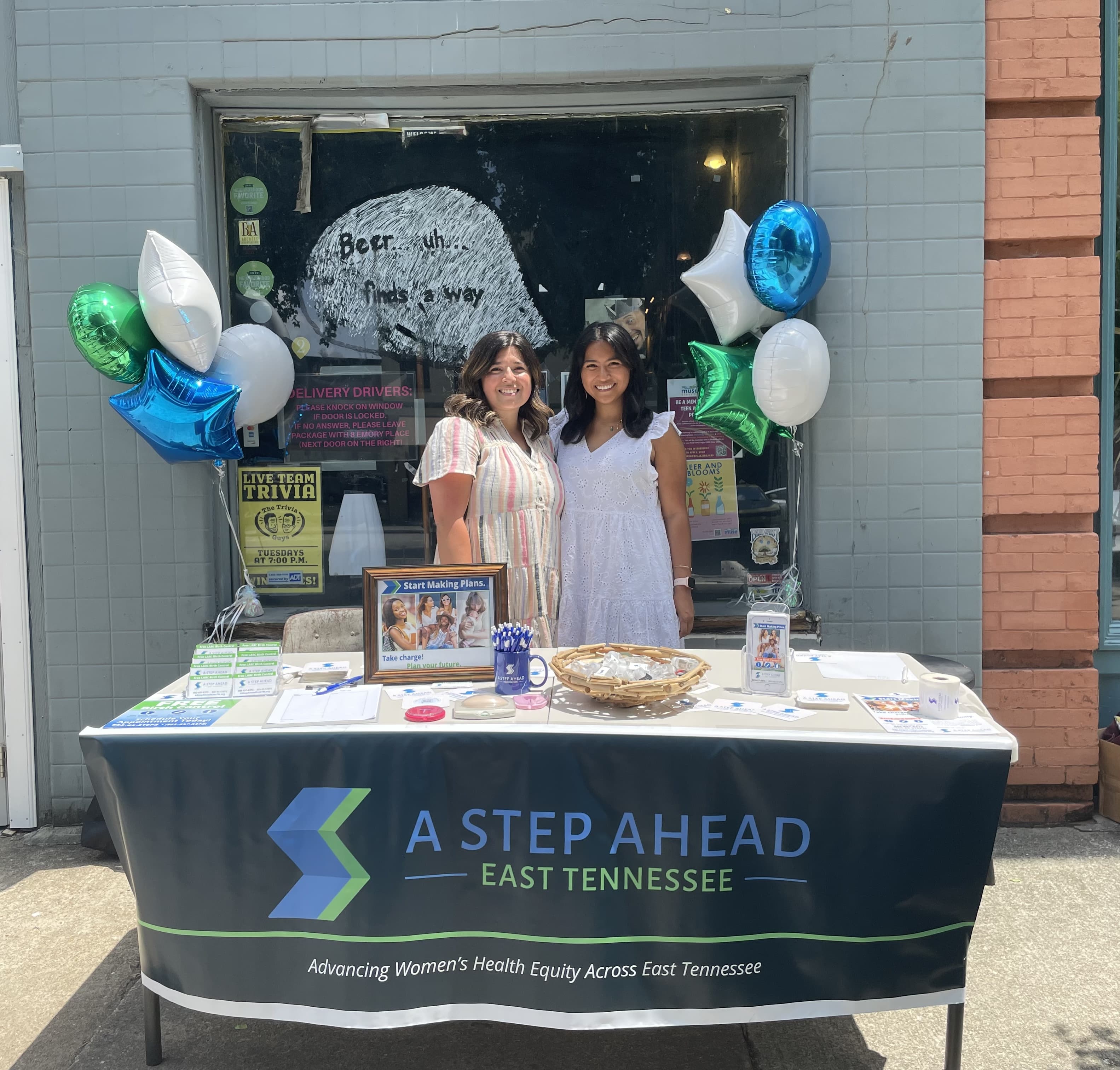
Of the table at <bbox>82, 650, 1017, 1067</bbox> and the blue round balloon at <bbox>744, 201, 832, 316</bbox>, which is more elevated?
the blue round balloon at <bbox>744, 201, 832, 316</bbox>

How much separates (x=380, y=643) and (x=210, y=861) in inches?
28.8

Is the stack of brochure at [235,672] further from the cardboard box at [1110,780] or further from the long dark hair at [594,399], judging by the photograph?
the cardboard box at [1110,780]

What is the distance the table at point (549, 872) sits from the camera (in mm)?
2461

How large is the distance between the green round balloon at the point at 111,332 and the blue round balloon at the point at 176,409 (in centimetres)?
6

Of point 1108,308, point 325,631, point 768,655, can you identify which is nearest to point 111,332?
point 325,631

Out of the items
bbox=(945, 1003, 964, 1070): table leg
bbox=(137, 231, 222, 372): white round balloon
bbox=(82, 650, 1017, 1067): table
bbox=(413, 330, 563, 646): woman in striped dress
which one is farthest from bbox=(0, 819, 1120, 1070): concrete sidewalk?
bbox=(137, 231, 222, 372): white round balloon

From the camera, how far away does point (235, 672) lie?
112 inches

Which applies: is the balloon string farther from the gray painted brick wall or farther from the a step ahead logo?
the a step ahead logo

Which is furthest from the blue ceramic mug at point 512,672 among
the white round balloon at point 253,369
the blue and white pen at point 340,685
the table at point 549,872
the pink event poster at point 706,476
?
the pink event poster at point 706,476

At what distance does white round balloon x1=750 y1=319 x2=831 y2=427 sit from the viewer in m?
3.75

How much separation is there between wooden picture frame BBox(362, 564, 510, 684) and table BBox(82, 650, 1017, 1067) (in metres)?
0.42

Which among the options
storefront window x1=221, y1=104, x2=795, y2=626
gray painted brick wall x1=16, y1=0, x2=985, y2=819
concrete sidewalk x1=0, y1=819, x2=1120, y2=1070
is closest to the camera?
concrete sidewalk x1=0, y1=819, x2=1120, y2=1070

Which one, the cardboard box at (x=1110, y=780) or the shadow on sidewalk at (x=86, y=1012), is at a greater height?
the cardboard box at (x=1110, y=780)

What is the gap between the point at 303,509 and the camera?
4.54m
